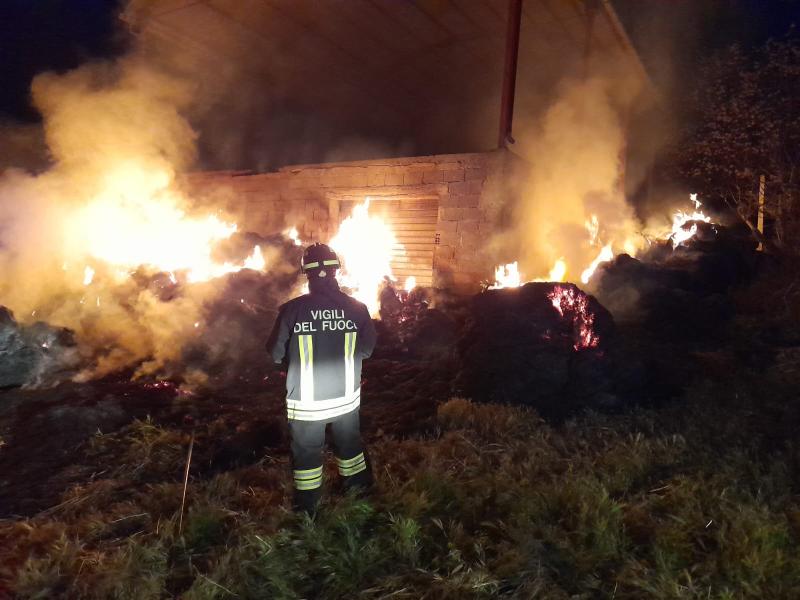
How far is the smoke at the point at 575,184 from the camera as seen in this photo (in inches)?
436

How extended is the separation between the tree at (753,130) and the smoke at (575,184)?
2.21 m

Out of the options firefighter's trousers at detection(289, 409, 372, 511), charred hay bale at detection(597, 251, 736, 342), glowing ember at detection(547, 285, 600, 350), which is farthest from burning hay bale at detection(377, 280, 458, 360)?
firefighter's trousers at detection(289, 409, 372, 511)

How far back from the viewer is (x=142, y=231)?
1115 cm

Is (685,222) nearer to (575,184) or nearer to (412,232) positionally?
(575,184)

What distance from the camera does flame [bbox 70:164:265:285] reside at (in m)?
10.6

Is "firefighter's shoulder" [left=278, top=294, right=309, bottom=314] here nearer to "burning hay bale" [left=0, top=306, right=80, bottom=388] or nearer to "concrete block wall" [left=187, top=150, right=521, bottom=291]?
"burning hay bale" [left=0, top=306, right=80, bottom=388]

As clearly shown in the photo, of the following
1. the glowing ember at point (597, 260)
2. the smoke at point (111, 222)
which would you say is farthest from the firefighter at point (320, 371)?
the glowing ember at point (597, 260)

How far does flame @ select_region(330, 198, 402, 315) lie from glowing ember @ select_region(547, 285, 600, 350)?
177 inches

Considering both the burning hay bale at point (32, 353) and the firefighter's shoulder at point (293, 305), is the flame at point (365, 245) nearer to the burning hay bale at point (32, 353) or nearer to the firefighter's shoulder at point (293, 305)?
the burning hay bale at point (32, 353)

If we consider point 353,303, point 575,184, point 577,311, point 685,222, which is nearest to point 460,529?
point 353,303

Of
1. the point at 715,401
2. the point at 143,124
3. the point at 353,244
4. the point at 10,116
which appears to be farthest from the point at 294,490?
the point at 10,116

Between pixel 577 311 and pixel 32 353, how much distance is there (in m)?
7.71

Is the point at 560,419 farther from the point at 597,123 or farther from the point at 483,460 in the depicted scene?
the point at 597,123

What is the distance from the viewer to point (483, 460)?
4.45 m
